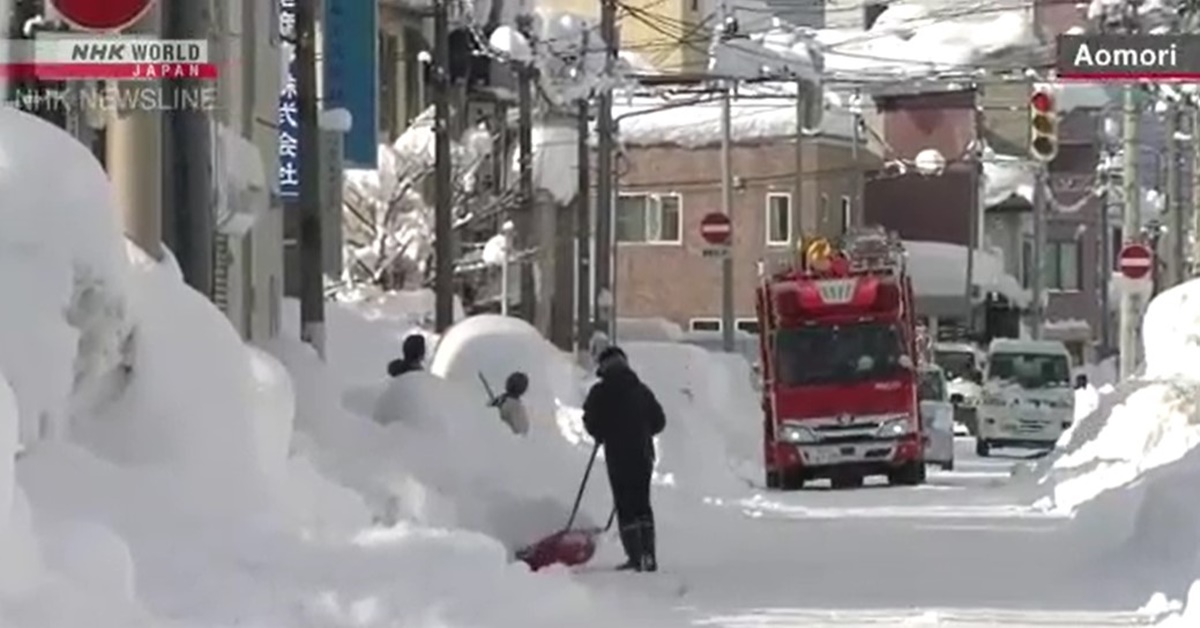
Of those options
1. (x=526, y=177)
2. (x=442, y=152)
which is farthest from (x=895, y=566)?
(x=526, y=177)

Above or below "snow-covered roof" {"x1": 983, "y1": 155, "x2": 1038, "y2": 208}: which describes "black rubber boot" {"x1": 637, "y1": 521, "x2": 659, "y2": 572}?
below

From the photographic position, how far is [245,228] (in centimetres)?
2959

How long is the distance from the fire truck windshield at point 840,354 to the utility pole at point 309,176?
10.5 meters

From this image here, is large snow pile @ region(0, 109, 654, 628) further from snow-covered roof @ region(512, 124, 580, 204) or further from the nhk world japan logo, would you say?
snow-covered roof @ region(512, 124, 580, 204)

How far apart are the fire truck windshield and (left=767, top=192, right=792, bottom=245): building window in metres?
42.0

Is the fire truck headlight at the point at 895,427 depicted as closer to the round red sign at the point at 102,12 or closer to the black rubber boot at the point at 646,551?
the black rubber boot at the point at 646,551

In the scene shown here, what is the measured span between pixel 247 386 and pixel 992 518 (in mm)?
13579

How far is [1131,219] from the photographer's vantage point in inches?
1700

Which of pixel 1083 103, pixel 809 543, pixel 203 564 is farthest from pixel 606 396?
pixel 1083 103

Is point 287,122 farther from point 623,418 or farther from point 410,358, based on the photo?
point 623,418

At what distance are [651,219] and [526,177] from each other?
1056 inches

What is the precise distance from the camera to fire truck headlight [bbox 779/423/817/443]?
36.2 m

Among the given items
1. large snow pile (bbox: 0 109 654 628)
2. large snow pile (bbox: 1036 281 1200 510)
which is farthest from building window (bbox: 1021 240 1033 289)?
large snow pile (bbox: 0 109 654 628)

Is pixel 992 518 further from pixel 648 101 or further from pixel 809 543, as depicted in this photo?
pixel 648 101
